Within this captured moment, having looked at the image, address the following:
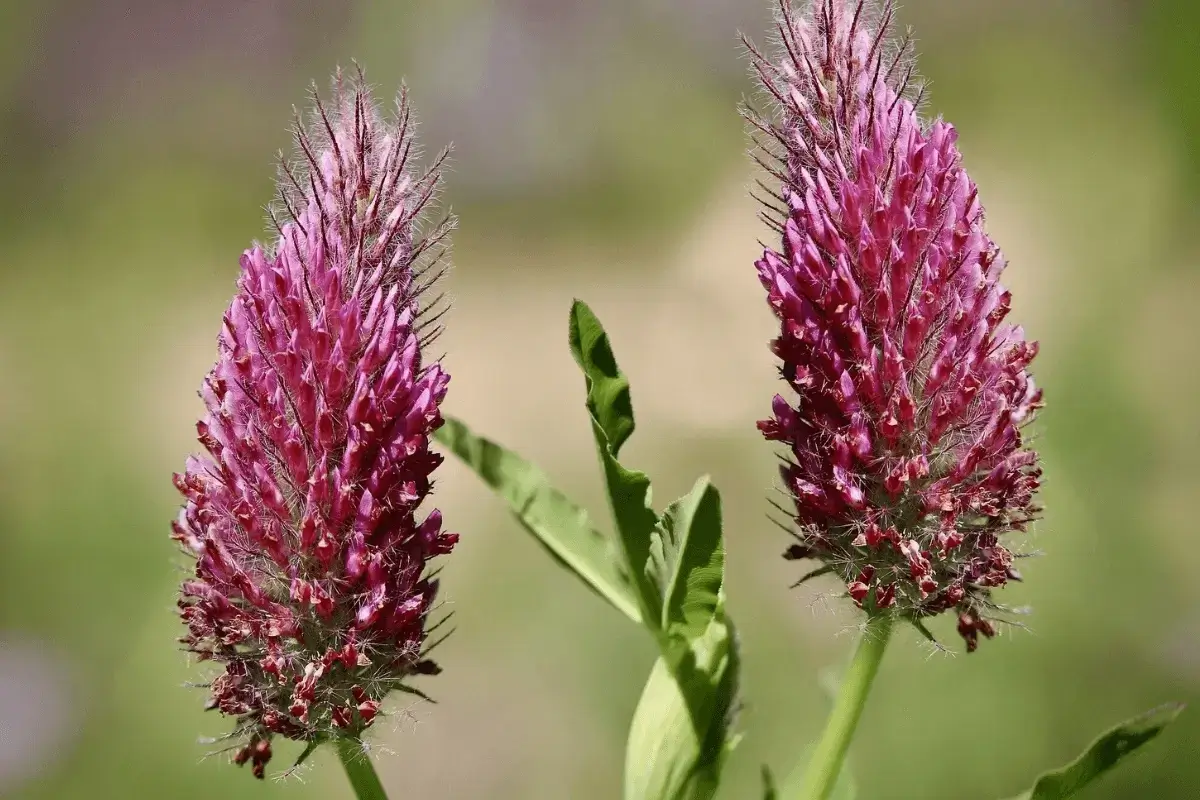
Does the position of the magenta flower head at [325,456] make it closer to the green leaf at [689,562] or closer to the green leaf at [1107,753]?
the green leaf at [689,562]

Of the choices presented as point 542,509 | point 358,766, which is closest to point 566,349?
point 542,509

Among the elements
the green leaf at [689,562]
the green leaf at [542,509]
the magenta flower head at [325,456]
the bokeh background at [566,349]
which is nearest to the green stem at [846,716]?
the bokeh background at [566,349]

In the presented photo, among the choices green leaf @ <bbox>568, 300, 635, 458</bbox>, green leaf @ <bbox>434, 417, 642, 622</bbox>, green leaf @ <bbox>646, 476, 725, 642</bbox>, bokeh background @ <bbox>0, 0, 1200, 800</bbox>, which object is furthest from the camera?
bokeh background @ <bbox>0, 0, 1200, 800</bbox>

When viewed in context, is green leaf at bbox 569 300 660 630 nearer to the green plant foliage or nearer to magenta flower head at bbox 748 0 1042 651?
the green plant foliage

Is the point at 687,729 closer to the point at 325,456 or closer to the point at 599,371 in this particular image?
the point at 599,371

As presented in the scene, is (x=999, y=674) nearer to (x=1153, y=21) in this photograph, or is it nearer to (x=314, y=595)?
(x=314, y=595)

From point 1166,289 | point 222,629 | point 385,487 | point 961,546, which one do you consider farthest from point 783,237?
point 1166,289

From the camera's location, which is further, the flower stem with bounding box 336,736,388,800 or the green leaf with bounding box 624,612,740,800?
the green leaf with bounding box 624,612,740,800

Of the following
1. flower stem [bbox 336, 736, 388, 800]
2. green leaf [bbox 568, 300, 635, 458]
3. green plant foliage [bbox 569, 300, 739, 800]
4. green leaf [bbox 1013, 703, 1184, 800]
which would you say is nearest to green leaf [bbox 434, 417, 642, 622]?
green plant foliage [bbox 569, 300, 739, 800]
